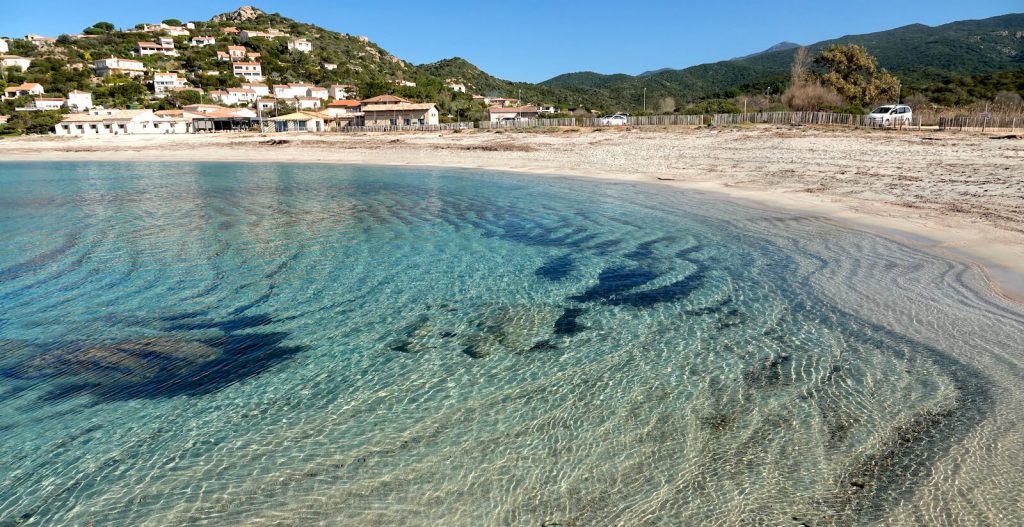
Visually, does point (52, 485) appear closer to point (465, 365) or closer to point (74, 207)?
point (465, 365)

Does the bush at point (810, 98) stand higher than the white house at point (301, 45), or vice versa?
the white house at point (301, 45)

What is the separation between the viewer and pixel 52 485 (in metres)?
4.04

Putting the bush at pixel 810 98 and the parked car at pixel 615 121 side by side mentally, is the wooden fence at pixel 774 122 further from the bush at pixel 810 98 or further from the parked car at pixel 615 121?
the bush at pixel 810 98

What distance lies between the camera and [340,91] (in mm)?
100438

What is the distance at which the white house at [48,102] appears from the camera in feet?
252

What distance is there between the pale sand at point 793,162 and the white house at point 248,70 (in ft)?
238

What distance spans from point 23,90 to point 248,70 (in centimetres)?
3915

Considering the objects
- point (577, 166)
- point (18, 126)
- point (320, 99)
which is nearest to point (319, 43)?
point (320, 99)

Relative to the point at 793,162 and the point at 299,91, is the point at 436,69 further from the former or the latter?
the point at 793,162

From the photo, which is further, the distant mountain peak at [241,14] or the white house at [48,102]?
the distant mountain peak at [241,14]

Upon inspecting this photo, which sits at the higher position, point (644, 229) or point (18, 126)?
point (18, 126)

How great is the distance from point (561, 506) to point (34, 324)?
7206 millimetres

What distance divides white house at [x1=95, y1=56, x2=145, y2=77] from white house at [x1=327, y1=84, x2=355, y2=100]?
3475 cm

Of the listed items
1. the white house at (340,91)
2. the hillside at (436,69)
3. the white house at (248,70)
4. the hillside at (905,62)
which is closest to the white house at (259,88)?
the hillside at (436,69)
